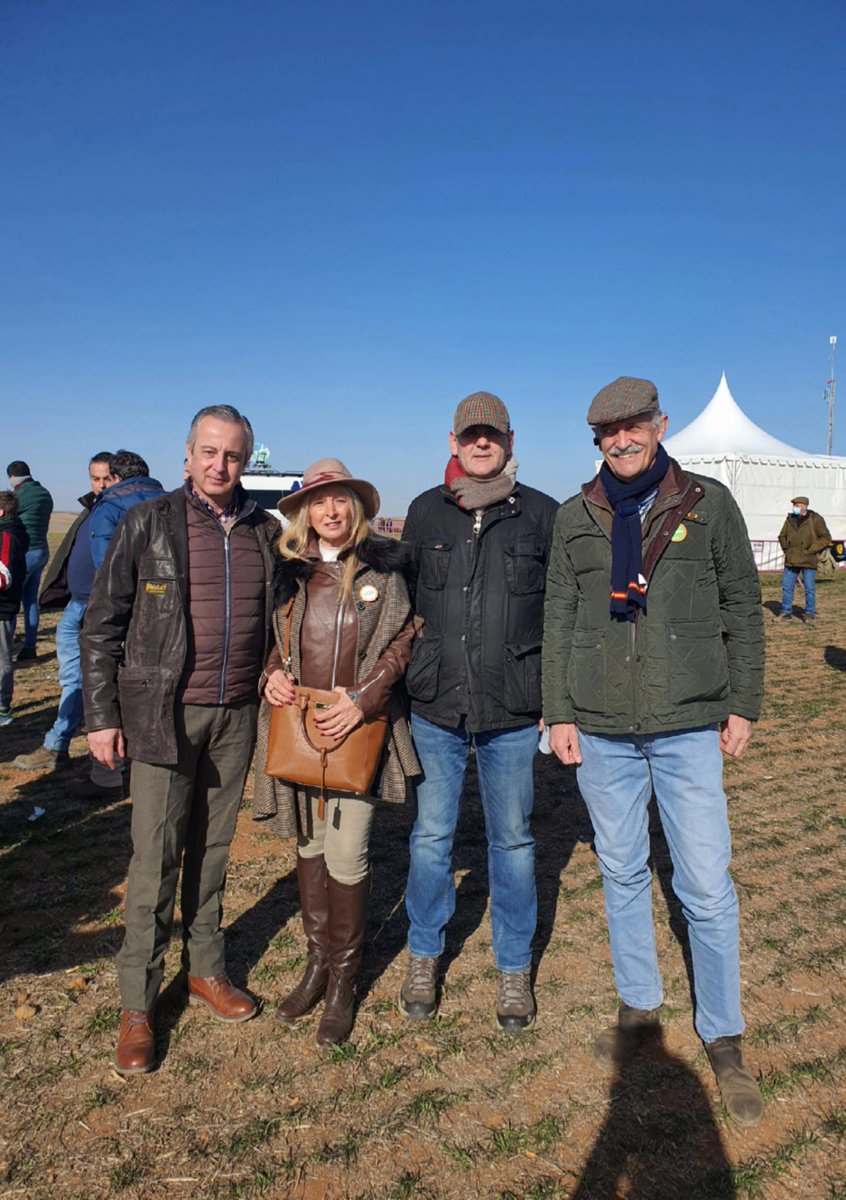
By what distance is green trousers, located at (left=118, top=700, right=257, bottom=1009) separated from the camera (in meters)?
2.92

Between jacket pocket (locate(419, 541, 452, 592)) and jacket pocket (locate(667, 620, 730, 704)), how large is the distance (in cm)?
88

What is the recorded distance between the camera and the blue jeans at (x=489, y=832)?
3.10m

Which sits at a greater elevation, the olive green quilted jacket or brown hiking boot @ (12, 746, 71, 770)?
the olive green quilted jacket

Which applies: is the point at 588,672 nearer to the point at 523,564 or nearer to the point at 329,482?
the point at 523,564

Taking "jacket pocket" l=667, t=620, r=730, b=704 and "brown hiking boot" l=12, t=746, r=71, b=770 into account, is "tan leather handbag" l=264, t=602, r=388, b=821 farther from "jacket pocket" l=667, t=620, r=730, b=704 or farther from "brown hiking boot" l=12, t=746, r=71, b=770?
"brown hiking boot" l=12, t=746, r=71, b=770

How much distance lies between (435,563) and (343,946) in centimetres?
149

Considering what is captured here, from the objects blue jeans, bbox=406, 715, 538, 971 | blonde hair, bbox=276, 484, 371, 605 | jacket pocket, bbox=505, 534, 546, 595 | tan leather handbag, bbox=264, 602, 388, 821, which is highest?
blonde hair, bbox=276, 484, 371, 605

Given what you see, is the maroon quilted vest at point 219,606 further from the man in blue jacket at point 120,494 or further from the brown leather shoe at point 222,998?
the man in blue jacket at point 120,494

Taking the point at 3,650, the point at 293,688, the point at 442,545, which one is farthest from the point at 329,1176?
the point at 3,650

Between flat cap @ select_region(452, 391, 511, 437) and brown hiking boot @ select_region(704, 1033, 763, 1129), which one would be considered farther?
flat cap @ select_region(452, 391, 511, 437)

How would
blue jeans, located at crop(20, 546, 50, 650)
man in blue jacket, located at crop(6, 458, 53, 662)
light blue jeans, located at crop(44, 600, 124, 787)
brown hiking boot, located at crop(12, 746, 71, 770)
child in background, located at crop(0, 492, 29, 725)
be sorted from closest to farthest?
light blue jeans, located at crop(44, 600, 124, 787)
brown hiking boot, located at crop(12, 746, 71, 770)
child in background, located at crop(0, 492, 29, 725)
man in blue jacket, located at crop(6, 458, 53, 662)
blue jeans, located at crop(20, 546, 50, 650)

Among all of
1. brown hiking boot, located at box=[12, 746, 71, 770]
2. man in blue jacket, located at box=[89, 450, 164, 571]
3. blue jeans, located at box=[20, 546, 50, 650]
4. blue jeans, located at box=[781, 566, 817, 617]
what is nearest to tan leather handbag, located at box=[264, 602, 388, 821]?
man in blue jacket, located at box=[89, 450, 164, 571]

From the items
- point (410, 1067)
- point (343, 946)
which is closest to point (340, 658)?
point (343, 946)

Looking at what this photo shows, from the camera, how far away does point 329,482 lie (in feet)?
9.63
